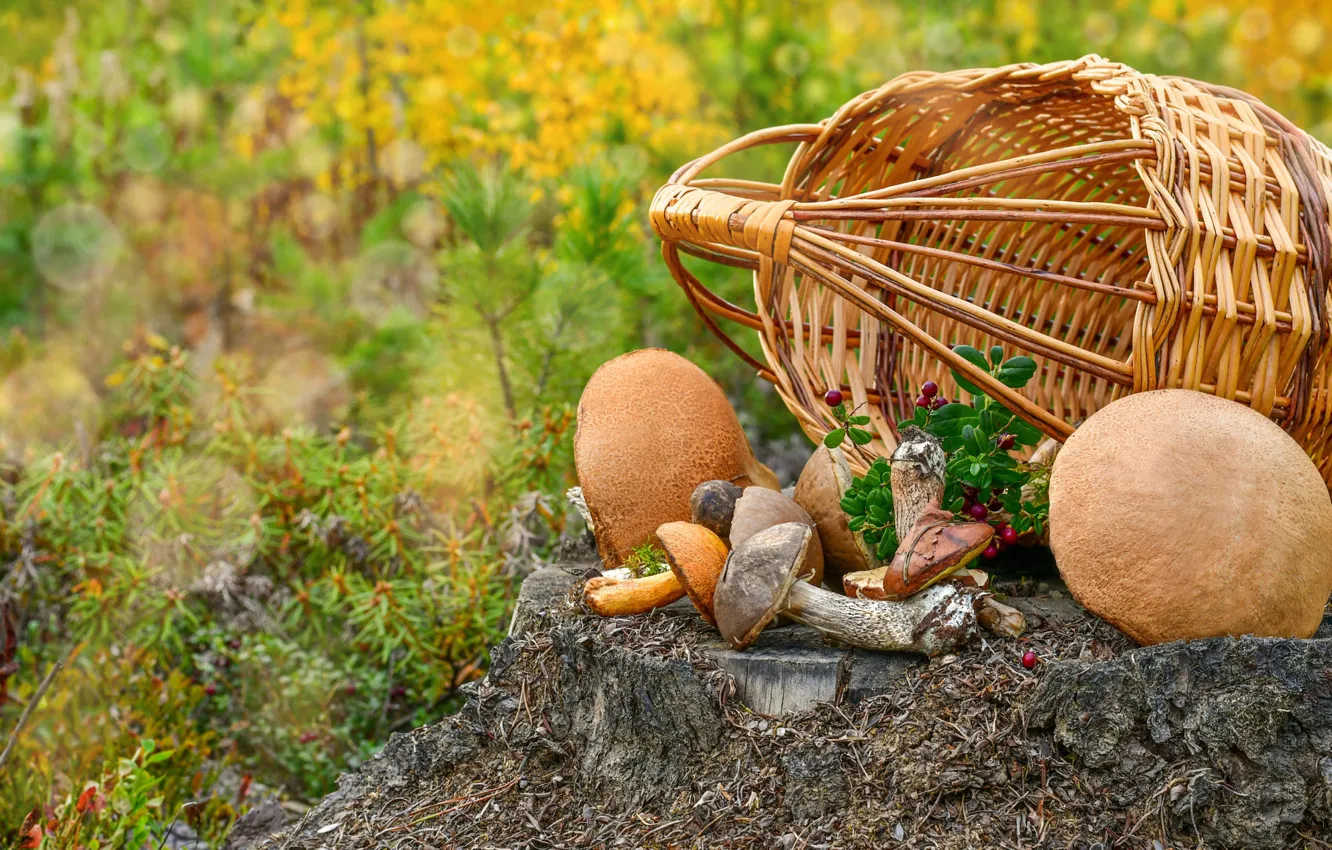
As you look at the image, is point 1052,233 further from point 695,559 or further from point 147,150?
point 147,150

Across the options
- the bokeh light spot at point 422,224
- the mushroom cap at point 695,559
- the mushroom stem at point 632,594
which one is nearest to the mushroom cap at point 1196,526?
the mushroom cap at point 695,559

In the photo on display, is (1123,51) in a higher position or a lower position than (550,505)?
higher

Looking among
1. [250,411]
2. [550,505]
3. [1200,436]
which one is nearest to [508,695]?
[550,505]

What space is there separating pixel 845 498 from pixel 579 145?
3.46 m

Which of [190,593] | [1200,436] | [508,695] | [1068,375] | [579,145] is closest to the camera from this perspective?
[1200,436]

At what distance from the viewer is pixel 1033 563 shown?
7.32ft

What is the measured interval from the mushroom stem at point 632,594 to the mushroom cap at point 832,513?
333 millimetres

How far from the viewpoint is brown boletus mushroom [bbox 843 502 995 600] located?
5.77 ft

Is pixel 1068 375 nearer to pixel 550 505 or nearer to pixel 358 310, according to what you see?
pixel 550 505

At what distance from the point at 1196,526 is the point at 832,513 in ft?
2.36

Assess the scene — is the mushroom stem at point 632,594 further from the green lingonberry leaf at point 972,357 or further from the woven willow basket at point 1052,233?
the green lingonberry leaf at point 972,357

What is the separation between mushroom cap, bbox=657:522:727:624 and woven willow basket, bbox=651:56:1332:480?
38 cm

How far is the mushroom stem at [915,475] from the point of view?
6.08ft

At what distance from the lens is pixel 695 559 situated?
188 centimetres
